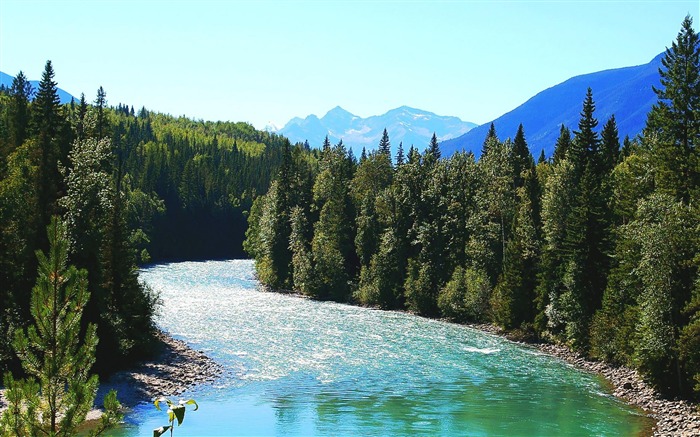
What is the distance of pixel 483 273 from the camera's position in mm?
72812

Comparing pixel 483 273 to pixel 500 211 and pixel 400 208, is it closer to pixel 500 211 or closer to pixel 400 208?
pixel 500 211

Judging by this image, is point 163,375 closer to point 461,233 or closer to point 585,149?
point 585,149

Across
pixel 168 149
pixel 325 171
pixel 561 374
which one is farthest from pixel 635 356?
pixel 168 149

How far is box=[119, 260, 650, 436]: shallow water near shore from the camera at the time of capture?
34750mm

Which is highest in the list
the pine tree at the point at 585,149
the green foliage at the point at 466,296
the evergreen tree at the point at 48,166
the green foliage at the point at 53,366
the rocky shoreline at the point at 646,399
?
the pine tree at the point at 585,149

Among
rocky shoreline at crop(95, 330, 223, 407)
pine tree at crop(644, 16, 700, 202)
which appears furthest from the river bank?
pine tree at crop(644, 16, 700, 202)

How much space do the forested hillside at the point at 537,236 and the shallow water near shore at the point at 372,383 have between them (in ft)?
14.3

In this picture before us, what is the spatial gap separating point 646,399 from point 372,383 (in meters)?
16.9

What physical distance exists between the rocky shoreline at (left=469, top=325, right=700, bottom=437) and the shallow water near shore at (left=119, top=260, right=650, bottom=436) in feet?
3.43

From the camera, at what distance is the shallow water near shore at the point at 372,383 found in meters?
34.8

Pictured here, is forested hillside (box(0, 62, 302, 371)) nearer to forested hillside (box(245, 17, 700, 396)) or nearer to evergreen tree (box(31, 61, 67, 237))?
evergreen tree (box(31, 61, 67, 237))

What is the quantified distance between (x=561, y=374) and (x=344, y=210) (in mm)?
50093

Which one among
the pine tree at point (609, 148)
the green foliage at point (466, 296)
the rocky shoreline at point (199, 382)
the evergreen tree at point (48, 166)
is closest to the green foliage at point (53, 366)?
the rocky shoreline at point (199, 382)

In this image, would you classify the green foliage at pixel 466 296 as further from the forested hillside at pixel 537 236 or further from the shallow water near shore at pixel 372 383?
the shallow water near shore at pixel 372 383
